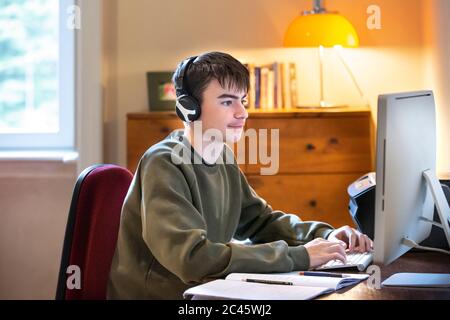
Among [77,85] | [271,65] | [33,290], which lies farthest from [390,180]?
[33,290]

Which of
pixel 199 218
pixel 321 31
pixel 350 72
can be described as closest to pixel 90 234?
pixel 199 218

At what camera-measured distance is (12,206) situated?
3.62 metres

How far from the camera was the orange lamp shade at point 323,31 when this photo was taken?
3271 mm

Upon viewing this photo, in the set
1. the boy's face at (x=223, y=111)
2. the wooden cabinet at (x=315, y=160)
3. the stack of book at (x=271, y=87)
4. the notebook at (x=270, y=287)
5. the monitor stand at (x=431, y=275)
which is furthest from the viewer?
the stack of book at (x=271, y=87)

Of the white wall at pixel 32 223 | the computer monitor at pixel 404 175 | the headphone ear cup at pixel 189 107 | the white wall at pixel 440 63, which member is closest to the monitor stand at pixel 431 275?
the computer monitor at pixel 404 175

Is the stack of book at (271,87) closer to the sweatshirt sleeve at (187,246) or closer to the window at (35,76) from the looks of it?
the window at (35,76)

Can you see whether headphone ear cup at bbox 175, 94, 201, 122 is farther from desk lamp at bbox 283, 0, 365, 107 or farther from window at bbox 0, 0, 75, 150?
window at bbox 0, 0, 75, 150

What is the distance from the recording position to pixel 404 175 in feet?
4.30

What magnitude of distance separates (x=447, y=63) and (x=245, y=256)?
77.8 inches

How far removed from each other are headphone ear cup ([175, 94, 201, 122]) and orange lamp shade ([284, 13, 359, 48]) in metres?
1.79

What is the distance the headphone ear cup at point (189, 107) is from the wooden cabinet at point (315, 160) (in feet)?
5.28

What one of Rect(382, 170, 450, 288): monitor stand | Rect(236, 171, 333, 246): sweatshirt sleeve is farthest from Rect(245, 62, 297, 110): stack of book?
Rect(382, 170, 450, 288): monitor stand

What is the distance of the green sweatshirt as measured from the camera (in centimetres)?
139

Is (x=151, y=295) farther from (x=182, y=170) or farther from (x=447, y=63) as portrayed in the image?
(x=447, y=63)
